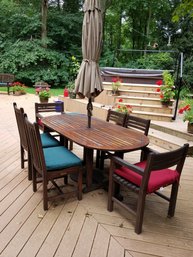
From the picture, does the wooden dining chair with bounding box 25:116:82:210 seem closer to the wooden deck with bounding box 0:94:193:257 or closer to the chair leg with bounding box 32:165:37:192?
the chair leg with bounding box 32:165:37:192

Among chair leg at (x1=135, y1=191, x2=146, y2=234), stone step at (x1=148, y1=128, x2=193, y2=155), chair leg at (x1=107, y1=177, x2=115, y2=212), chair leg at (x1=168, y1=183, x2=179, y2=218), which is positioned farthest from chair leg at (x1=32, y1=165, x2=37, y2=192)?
stone step at (x1=148, y1=128, x2=193, y2=155)

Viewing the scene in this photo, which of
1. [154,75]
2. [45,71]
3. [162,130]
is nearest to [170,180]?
[162,130]

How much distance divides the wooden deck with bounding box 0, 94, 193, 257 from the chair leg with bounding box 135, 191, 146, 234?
0.06m

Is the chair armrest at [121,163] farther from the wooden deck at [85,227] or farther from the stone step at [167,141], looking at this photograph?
the stone step at [167,141]

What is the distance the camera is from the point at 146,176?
1.71 metres

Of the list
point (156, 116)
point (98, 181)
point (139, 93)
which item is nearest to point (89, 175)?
point (98, 181)

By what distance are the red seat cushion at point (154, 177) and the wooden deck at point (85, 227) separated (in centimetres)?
43

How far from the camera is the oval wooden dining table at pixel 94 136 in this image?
208 cm

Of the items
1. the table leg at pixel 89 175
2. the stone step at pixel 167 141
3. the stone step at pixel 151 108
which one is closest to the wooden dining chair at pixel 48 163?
the table leg at pixel 89 175

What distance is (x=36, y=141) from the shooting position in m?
2.02

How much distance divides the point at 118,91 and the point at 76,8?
410 inches

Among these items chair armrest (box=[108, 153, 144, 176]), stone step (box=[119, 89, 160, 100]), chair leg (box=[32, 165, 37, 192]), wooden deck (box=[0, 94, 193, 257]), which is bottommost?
wooden deck (box=[0, 94, 193, 257])

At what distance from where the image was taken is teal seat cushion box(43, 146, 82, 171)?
6.88 feet

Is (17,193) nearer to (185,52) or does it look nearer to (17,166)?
(17,166)
